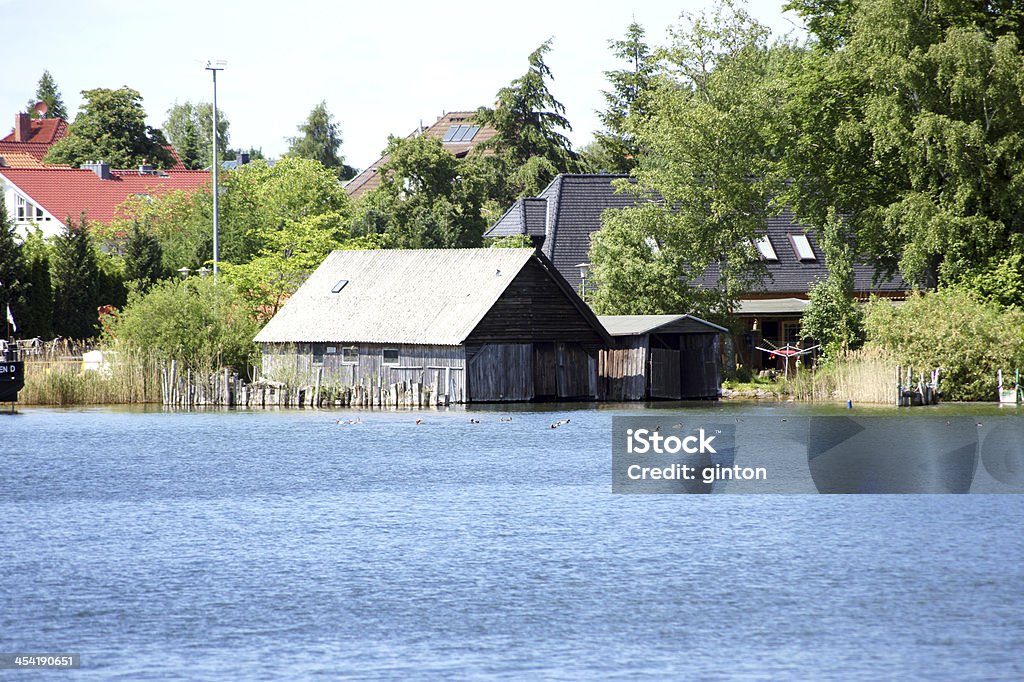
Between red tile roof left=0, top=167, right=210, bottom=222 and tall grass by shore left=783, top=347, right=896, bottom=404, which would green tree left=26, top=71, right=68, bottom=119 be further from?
tall grass by shore left=783, top=347, right=896, bottom=404

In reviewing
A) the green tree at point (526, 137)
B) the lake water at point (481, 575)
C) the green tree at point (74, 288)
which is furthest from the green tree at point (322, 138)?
the lake water at point (481, 575)

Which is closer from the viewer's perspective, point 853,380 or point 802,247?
point 853,380

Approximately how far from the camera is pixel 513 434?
145ft

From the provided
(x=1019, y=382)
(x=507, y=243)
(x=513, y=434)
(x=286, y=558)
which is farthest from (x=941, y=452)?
(x=507, y=243)

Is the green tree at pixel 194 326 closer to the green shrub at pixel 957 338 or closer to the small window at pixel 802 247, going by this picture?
the green shrub at pixel 957 338

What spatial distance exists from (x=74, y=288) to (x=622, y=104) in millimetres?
39138

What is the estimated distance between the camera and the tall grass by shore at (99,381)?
57.5 meters

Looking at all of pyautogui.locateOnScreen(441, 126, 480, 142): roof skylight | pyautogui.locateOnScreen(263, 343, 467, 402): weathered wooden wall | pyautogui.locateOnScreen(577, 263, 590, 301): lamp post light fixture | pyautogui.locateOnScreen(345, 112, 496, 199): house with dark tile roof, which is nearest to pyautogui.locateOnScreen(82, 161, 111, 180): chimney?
pyautogui.locateOnScreen(345, 112, 496, 199): house with dark tile roof

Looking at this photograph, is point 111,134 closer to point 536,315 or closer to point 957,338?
point 536,315

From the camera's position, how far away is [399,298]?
2285 inches

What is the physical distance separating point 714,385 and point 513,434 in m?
16.6

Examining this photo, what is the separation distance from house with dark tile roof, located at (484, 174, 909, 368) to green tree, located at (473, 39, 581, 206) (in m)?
16.5

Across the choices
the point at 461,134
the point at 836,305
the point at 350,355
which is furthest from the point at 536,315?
the point at 461,134

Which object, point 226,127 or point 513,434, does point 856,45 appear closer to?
point 513,434
